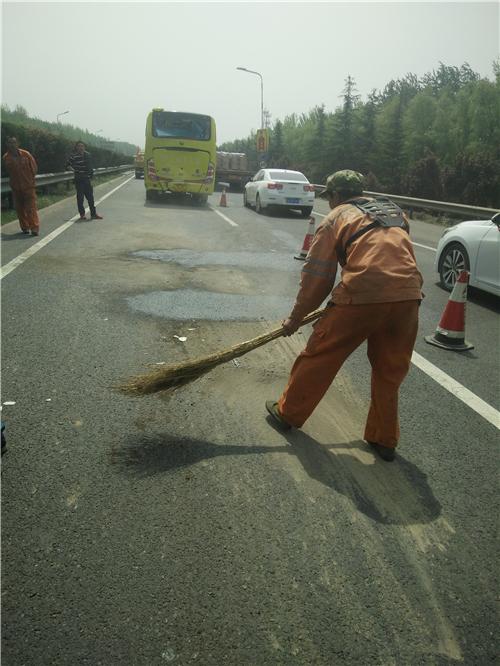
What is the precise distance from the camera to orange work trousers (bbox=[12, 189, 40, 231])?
964cm

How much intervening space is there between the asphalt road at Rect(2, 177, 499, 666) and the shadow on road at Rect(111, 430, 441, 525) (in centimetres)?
1

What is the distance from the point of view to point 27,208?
9.73m

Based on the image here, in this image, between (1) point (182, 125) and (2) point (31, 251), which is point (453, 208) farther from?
(2) point (31, 251)

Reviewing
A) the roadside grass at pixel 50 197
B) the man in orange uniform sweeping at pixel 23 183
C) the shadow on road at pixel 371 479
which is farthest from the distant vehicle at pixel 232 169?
the shadow on road at pixel 371 479

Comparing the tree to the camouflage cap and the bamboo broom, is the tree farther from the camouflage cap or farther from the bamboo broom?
the bamboo broom

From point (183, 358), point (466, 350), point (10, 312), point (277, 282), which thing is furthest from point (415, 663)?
point (277, 282)

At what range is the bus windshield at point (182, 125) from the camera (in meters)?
17.6

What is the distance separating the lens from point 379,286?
9.48 ft

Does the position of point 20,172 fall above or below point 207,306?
above

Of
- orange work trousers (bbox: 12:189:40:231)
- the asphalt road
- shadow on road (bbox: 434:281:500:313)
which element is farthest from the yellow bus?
the asphalt road

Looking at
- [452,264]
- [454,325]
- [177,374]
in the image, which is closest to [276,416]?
[177,374]

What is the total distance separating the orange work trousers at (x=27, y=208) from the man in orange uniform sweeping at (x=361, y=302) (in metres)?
8.01

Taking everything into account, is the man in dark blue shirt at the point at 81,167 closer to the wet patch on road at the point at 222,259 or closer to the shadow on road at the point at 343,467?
the wet patch on road at the point at 222,259

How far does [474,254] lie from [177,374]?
5.28 metres
